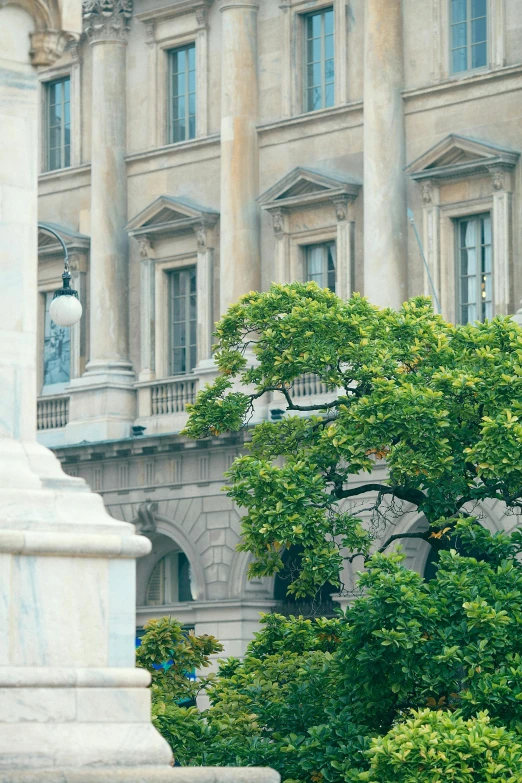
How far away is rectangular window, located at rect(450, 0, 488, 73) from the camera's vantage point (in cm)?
3753

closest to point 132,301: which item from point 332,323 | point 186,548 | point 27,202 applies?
point 186,548

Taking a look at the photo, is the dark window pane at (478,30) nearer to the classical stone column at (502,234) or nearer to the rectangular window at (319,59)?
the classical stone column at (502,234)

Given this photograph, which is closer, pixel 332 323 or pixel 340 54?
pixel 332 323

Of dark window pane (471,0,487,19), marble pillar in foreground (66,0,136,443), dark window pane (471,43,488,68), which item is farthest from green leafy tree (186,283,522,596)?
marble pillar in foreground (66,0,136,443)

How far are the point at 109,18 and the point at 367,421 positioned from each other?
2408 cm

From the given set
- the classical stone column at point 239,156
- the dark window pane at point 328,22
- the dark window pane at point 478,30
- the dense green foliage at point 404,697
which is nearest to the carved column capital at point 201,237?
the classical stone column at point 239,156

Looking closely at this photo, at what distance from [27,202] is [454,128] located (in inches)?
939

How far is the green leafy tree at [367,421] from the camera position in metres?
22.4

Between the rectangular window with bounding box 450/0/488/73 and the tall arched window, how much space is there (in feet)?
37.9

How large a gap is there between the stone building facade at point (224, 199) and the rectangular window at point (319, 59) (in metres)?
0.04

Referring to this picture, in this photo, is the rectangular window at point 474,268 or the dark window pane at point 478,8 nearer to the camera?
the rectangular window at point 474,268

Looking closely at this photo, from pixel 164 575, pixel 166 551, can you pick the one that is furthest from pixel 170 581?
pixel 166 551

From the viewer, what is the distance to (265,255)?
4134cm

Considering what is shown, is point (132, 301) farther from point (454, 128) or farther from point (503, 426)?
point (503, 426)
